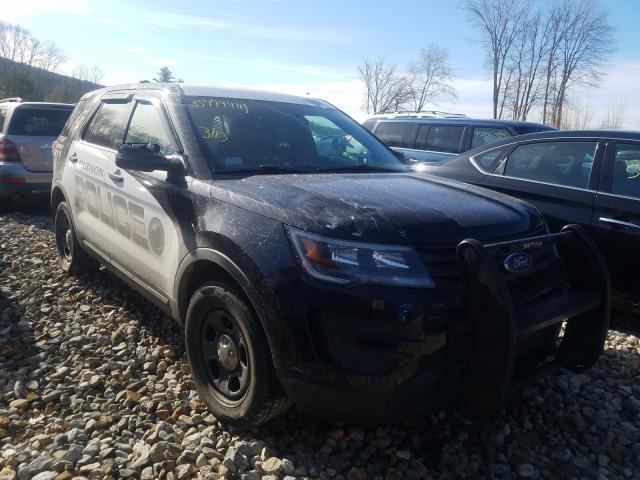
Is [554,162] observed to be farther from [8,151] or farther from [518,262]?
[8,151]

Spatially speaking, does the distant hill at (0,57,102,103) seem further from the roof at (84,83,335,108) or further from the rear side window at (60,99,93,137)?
the roof at (84,83,335,108)

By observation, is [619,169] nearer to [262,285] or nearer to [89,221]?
[262,285]

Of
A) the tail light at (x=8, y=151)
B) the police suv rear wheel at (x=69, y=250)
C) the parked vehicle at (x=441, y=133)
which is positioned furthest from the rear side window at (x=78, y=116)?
the parked vehicle at (x=441, y=133)

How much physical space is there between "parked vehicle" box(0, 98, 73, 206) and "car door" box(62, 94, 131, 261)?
10.9 feet

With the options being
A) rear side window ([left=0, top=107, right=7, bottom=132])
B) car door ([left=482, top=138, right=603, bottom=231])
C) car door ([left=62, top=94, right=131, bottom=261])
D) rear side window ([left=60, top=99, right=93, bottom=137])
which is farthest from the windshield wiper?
rear side window ([left=0, top=107, right=7, bottom=132])

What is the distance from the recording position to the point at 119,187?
354 cm

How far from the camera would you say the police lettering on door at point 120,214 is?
3118mm

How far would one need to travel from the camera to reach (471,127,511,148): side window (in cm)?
809

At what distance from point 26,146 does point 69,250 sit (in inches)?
135

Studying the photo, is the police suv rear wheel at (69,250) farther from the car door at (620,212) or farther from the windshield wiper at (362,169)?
the car door at (620,212)

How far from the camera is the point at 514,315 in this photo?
2016 millimetres

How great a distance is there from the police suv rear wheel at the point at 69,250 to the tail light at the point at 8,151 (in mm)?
3119

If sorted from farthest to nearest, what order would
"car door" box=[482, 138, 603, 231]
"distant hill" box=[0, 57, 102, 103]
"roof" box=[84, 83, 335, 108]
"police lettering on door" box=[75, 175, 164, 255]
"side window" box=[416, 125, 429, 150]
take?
"distant hill" box=[0, 57, 102, 103] → "side window" box=[416, 125, 429, 150] → "car door" box=[482, 138, 603, 231] → "roof" box=[84, 83, 335, 108] → "police lettering on door" box=[75, 175, 164, 255]

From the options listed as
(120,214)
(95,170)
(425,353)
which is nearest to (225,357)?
(425,353)
